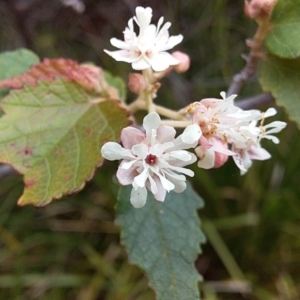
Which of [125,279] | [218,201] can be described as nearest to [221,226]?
[218,201]

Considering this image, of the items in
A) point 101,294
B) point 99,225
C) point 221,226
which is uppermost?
point 221,226

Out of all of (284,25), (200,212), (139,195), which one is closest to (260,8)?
(284,25)

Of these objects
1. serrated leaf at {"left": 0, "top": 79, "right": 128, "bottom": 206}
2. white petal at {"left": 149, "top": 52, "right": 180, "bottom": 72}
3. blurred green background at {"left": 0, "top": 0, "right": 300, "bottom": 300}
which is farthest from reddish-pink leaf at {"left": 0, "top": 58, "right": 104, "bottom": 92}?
blurred green background at {"left": 0, "top": 0, "right": 300, "bottom": 300}

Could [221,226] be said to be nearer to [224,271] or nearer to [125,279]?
[224,271]

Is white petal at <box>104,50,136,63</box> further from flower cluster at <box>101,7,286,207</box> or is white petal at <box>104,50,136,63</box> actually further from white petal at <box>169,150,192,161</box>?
Answer: white petal at <box>169,150,192,161</box>

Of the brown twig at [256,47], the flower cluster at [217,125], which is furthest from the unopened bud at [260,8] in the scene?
the flower cluster at [217,125]

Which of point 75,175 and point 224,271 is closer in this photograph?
point 75,175

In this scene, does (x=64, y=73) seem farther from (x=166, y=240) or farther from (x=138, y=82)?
(x=166, y=240)
